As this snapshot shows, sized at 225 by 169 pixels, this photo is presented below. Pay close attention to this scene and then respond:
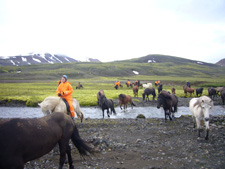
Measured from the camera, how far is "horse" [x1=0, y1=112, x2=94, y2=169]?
13.8ft

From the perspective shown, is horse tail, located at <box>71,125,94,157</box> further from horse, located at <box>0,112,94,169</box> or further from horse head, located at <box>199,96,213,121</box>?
horse head, located at <box>199,96,213,121</box>

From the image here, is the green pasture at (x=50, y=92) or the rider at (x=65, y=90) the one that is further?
the green pasture at (x=50, y=92)

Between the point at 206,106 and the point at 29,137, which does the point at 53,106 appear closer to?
the point at 29,137

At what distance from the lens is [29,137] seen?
4684 millimetres

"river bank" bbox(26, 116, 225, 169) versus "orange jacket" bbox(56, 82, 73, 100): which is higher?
"orange jacket" bbox(56, 82, 73, 100)

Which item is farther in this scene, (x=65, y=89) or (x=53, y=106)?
(x=65, y=89)

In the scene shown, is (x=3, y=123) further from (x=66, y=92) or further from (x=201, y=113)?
(x=201, y=113)

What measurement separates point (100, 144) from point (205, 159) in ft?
15.3

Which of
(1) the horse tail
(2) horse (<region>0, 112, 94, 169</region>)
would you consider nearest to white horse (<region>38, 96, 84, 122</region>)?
(1) the horse tail

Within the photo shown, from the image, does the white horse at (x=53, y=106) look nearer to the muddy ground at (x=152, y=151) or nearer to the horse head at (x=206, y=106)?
the muddy ground at (x=152, y=151)

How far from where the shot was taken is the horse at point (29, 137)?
13.8 feet

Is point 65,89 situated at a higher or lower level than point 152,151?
higher

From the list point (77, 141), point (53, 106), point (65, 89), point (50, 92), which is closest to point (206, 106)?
point (77, 141)

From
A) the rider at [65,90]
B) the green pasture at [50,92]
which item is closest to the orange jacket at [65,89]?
the rider at [65,90]
